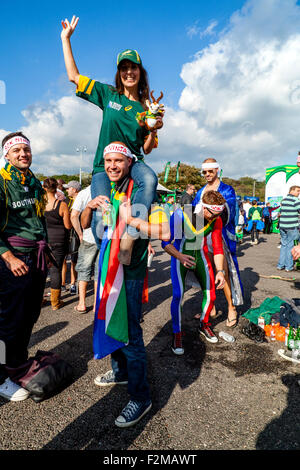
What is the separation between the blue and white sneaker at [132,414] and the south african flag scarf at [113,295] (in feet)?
1.70

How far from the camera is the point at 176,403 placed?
2.35 metres

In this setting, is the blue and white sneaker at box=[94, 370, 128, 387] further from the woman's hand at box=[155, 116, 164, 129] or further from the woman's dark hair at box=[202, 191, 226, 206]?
the woman's hand at box=[155, 116, 164, 129]

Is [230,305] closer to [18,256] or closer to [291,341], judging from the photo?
[291,341]

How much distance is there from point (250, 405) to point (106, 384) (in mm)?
1302

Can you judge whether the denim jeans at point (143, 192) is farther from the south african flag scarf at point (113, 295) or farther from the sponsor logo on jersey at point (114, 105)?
the sponsor logo on jersey at point (114, 105)

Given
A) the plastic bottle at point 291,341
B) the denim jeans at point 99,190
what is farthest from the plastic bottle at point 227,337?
the denim jeans at point 99,190

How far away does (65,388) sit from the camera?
101 inches

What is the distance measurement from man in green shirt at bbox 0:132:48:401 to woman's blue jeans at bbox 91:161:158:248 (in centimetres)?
76

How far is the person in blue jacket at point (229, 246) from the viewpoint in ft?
13.1

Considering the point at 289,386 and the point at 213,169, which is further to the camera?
the point at 213,169

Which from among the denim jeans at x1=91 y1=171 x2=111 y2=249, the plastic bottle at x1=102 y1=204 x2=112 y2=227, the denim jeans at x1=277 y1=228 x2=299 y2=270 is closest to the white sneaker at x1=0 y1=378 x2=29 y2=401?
the denim jeans at x1=91 y1=171 x2=111 y2=249
